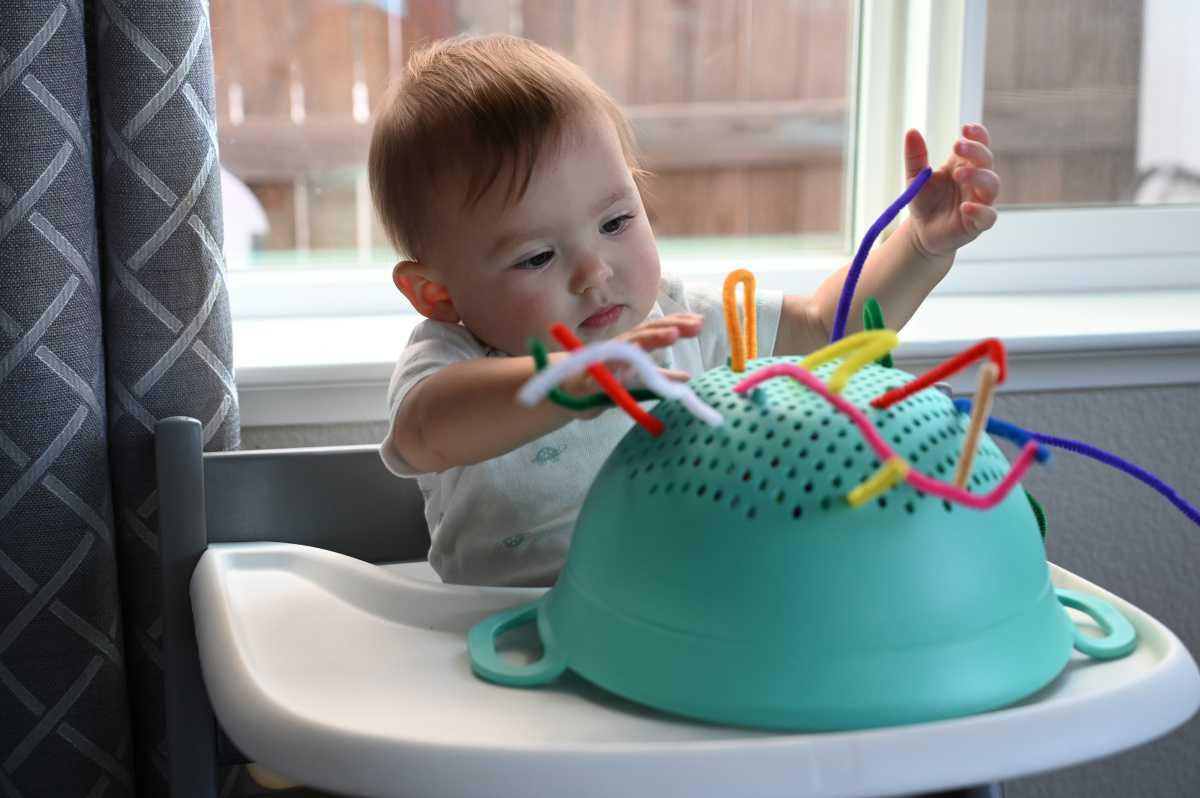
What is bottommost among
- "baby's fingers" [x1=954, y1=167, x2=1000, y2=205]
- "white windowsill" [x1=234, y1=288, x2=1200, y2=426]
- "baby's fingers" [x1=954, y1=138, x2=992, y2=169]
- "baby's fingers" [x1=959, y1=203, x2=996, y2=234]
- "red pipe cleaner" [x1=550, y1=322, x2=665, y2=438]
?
"white windowsill" [x1=234, y1=288, x2=1200, y2=426]

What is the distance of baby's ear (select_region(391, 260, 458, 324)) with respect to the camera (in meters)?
0.88

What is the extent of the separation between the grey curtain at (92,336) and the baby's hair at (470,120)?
0.46ft

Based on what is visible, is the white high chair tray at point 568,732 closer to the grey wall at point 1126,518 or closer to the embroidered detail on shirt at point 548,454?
the embroidered detail on shirt at point 548,454

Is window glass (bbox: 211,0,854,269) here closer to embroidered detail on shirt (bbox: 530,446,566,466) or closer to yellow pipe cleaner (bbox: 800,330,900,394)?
embroidered detail on shirt (bbox: 530,446,566,466)

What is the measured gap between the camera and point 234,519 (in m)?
0.88

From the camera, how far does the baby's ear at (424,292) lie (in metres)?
0.88

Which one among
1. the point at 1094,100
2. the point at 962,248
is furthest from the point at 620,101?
the point at 1094,100

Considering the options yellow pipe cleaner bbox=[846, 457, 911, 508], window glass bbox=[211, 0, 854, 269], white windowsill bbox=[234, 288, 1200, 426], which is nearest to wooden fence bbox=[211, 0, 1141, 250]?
window glass bbox=[211, 0, 854, 269]

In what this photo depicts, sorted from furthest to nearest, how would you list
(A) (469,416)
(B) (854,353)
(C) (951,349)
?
(C) (951,349)
(A) (469,416)
(B) (854,353)

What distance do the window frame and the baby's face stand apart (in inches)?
19.9

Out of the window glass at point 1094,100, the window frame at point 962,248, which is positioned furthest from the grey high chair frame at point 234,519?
the window glass at point 1094,100

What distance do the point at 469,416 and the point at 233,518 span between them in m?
0.24

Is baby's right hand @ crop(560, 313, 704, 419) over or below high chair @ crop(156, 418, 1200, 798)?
over

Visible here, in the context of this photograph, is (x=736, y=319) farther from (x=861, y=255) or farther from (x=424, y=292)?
(x=424, y=292)
